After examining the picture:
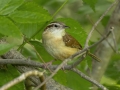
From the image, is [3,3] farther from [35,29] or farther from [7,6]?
[35,29]

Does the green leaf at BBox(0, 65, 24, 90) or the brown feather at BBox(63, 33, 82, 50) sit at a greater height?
the green leaf at BBox(0, 65, 24, 90)

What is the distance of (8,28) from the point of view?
259cm

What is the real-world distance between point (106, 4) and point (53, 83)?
78.3 inches

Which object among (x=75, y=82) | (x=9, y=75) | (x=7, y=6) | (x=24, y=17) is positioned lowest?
(x=75, y=82)

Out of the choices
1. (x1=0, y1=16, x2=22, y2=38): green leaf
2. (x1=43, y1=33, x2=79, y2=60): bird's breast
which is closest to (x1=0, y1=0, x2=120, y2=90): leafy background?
(x1=0, y1=16, x2=22, y2=38): green leaf

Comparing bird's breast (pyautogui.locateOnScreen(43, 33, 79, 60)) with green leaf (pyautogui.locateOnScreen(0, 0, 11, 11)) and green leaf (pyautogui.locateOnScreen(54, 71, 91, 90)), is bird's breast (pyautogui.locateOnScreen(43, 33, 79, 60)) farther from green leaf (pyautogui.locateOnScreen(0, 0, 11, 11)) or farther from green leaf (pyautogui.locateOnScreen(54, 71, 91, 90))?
green leaf (pyautogui.locateOnScreen(0, 0, 11, 11))

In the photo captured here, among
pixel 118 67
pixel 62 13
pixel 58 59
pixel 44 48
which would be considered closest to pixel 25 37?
pixel 44 48

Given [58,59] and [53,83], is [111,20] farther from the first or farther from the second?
[53,83]

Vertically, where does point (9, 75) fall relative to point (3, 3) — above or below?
below

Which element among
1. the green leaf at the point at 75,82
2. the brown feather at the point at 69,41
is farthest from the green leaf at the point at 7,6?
the brown feather at the point at 69,41

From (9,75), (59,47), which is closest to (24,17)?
(9,75)

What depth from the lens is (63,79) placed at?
340 cm

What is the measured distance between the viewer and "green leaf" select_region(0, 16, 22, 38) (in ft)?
8.41

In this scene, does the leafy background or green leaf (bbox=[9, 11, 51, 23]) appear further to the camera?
green leaf (bbox=[9, 11, 51, 23])
